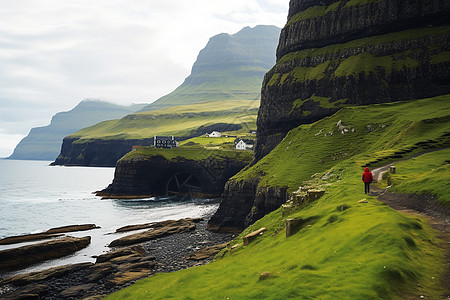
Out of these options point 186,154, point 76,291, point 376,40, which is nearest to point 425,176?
point 76,291

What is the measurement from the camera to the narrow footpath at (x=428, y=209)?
18234mm

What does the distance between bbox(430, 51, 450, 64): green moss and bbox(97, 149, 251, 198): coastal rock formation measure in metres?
78.3

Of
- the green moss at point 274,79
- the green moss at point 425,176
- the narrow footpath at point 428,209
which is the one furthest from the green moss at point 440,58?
the narrow footpath at point 428,209

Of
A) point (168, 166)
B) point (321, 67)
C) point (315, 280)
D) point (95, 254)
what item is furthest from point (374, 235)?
point (168, 166)

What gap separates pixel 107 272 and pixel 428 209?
1536 inches

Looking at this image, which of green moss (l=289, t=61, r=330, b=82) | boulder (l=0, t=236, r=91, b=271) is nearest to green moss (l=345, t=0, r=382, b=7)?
green moss (l=289, t=61, r=330, b=82)

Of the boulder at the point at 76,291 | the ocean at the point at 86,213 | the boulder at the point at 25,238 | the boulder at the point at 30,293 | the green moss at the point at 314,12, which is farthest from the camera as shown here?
the green moss at the point at 314,12

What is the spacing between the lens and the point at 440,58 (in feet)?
284

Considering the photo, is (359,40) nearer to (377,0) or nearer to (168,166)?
(377,0)

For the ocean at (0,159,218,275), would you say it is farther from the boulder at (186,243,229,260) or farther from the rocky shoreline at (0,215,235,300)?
the boulder at (186,243,229,260)

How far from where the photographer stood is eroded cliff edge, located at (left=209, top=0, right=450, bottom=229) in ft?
283

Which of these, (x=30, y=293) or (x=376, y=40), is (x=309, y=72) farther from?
(x=30, y=293)

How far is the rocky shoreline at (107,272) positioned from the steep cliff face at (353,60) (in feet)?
181

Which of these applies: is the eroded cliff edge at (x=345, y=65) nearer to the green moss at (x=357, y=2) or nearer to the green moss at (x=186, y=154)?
the green moss at (x=357, y=2)
